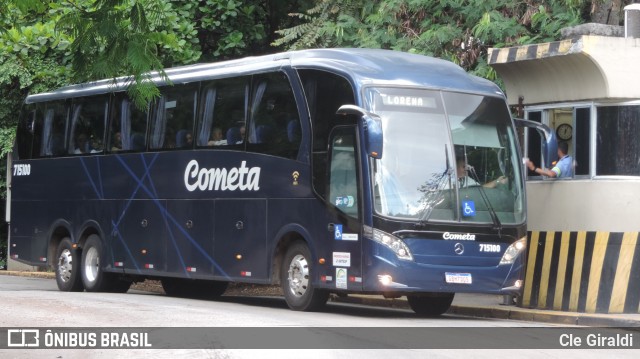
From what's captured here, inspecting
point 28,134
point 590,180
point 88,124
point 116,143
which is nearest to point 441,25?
point 590,180

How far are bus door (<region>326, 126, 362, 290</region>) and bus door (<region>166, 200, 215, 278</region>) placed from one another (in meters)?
3.51

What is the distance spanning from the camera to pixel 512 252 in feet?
58.7

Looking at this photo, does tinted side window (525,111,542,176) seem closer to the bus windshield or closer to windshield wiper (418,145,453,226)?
the bus windshield

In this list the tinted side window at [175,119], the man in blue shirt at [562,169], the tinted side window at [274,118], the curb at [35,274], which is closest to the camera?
the tinted side window at [274,118]

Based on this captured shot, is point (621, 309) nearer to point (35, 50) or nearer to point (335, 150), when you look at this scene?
point (335, 150)

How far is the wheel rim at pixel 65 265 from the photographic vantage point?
970 inches

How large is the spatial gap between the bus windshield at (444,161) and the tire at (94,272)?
27.1 feet

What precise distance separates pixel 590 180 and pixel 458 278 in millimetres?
2955

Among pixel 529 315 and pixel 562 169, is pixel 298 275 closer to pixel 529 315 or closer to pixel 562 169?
pixel 529 315

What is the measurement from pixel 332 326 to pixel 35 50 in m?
13.8

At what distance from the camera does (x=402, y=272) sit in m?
17.2

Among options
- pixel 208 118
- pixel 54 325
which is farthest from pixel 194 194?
pixel 54 325

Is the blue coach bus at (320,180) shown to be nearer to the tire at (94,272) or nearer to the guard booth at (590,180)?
the tire at (94,272)

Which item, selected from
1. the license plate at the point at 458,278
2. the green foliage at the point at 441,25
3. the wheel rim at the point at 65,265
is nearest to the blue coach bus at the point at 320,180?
the license plate at the point at 458,278
